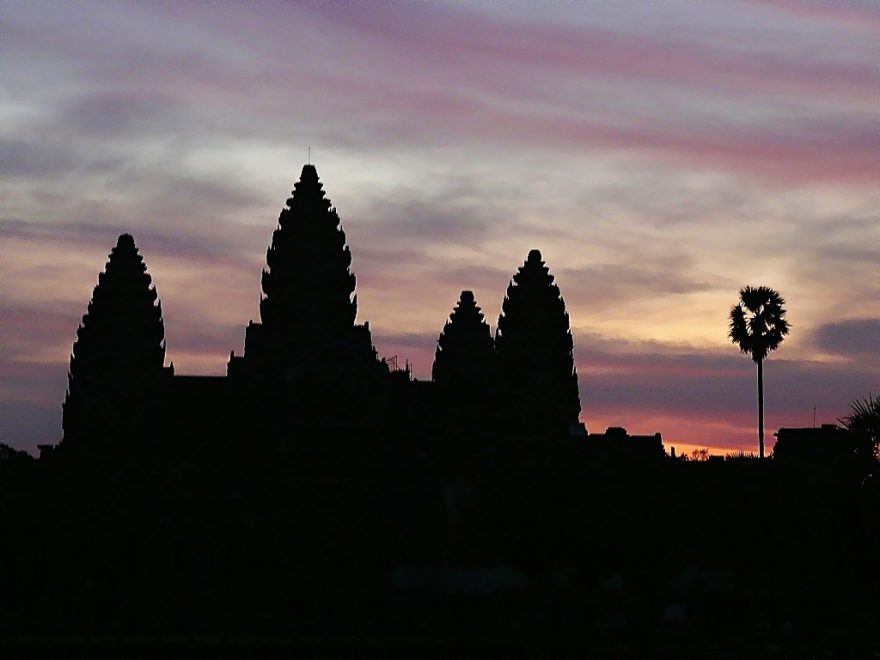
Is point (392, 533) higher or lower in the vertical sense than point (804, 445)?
lower

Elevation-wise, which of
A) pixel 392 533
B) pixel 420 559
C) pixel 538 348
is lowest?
pixel 420 559

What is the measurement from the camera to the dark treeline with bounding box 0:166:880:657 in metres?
80.6

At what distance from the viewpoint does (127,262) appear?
17750 centimetres

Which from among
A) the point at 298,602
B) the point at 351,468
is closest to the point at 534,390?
the point at 351,468

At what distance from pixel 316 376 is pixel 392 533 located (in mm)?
17669

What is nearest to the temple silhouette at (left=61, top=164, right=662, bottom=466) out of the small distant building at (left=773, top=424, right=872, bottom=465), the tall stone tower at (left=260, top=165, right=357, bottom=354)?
the tall stone tower at (left=260, top=165, right=357, bottom=354)

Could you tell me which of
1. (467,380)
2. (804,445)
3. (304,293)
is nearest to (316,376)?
(467,380)

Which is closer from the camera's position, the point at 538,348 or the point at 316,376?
the point at 316,376

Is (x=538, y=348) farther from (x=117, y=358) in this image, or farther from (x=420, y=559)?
(x=420, y=559)

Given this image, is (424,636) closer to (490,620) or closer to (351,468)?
(490,620)

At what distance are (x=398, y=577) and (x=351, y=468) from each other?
10.7 metres

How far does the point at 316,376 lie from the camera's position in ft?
434

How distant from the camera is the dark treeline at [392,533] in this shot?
80.6 meters

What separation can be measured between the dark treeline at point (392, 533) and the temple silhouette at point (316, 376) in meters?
0.31
